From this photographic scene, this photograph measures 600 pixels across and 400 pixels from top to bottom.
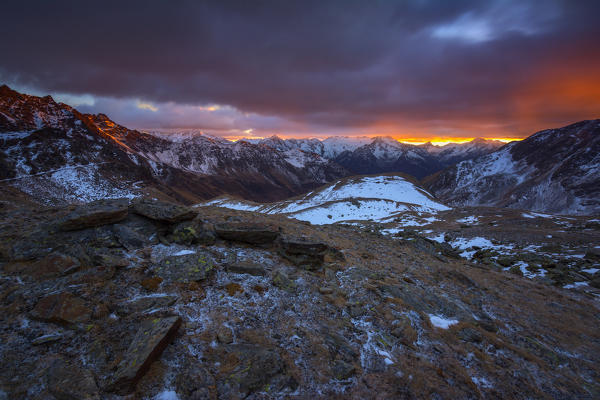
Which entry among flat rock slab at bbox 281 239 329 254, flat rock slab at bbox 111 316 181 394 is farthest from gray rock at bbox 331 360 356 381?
flat rock slab at bbox 281 239 329 254

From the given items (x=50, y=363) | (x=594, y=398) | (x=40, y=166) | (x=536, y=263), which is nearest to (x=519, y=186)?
(x=536, y=263)

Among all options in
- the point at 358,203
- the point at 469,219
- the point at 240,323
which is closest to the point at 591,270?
the point at 240,323

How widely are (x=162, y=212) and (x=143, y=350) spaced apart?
6.26m

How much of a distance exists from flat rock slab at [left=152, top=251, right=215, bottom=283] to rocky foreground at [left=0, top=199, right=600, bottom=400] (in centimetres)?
5

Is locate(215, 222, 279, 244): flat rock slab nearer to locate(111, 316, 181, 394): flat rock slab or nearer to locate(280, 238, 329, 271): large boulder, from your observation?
locate(280, 238, 329, 271): large boulder

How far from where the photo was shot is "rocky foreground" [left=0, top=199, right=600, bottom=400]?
15.3ft

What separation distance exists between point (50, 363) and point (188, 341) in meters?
2.31

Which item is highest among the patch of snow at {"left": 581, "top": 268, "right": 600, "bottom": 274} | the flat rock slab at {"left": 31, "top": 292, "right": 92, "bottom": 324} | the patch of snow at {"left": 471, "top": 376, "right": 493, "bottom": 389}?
the flat rock slab at {"left": 31, "top": 292, "right": 92, "bottom": 324}

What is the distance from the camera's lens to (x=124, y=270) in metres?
7.11

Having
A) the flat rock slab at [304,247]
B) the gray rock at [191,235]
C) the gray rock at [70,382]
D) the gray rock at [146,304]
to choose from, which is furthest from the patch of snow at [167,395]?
the flat rock slab at [304,247]

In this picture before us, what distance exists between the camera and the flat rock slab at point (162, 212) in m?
9.69

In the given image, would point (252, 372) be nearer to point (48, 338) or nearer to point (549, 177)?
point (48, 338)

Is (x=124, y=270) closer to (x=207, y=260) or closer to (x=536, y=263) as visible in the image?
(x=207, y=260)

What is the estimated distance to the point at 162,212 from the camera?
32.2 feet
